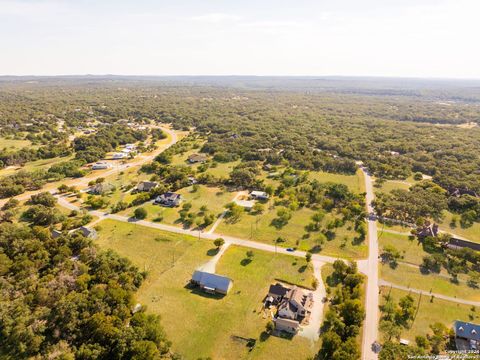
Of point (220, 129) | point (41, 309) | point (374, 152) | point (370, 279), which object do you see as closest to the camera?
point (41, 309)

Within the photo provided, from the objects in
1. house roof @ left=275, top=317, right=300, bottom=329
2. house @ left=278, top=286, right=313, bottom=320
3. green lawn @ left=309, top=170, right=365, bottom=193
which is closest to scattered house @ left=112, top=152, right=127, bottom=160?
green lawn @ left=309, top=170, right=365, bottom=193

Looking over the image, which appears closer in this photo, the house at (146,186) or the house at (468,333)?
the house at (468,333)

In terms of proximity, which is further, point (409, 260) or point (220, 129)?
point (220, 129)

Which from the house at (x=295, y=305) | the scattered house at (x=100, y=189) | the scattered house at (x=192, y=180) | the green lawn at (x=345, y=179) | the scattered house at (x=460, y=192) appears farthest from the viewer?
the green lawn at (x=345, y=179)

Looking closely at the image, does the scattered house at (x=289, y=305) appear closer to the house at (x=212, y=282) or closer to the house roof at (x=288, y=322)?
the house roof at (x=288, y=322)

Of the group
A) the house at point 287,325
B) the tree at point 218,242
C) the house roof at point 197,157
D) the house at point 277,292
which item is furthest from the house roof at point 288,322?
the house roof at point 197,157

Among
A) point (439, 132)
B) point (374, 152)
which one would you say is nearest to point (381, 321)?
point (374, 152)

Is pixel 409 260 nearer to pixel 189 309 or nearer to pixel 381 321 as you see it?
pixel 381 321
